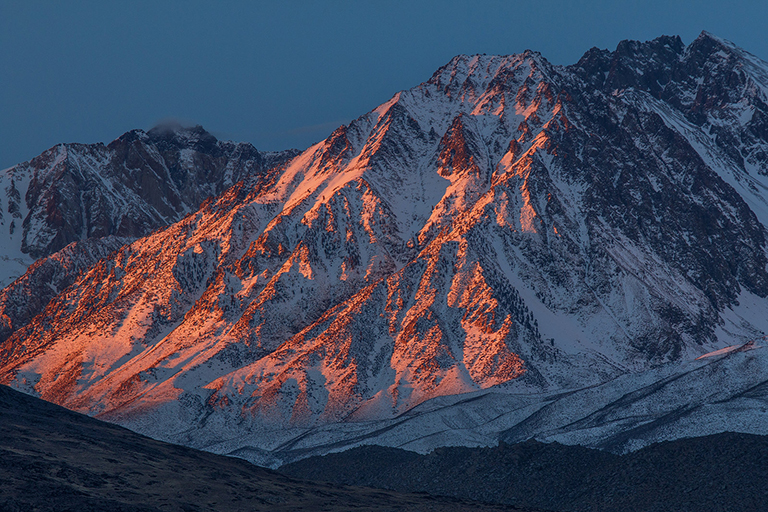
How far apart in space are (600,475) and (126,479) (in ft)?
146

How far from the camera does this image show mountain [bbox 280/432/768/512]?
7769 cm

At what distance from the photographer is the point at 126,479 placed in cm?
6216

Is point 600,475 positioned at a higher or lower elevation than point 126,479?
lower

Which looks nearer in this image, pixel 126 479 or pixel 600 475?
pixel 126 479

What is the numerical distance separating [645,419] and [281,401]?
96.0m

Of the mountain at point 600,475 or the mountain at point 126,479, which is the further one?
the mountain at point 600,475

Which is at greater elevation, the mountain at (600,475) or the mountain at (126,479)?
the mountain at (126,479)

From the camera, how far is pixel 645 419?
4193 inches

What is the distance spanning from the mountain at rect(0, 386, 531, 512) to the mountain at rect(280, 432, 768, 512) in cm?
1774

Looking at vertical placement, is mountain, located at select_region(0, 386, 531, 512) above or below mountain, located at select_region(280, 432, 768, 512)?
above

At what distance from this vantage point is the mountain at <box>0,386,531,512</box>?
56.4 meters

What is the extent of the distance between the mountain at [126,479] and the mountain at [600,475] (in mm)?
17743

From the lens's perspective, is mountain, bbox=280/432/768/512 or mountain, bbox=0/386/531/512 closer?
mountain, bbox=0/386/531/512

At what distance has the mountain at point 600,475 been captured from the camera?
255 feet
